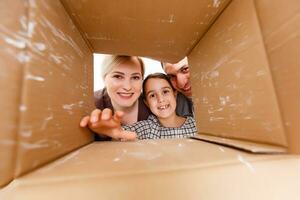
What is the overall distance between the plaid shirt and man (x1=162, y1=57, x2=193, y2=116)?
81mm

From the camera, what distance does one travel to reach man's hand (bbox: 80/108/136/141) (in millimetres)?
511

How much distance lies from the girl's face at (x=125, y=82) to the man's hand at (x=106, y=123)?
0.35 m

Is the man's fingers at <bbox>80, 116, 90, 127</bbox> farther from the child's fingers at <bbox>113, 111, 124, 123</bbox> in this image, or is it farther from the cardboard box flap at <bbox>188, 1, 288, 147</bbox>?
the cardboard box flap at <bbox>188, 1, 288, 147</bbox>

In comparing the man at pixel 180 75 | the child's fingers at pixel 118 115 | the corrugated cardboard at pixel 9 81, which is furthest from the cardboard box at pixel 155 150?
the man at pixel 180 75

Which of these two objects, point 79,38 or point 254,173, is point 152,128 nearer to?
point 79,38

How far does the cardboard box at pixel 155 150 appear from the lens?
0.72 feet

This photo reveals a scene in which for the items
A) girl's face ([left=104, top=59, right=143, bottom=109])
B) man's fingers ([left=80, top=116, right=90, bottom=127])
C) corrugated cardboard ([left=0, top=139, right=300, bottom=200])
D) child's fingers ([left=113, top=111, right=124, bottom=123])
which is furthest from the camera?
girl's face ([left=104, top=59, right=143, bottom=109])

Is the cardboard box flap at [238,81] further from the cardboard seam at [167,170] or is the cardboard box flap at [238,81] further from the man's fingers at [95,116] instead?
the man's fingers at [95,116]

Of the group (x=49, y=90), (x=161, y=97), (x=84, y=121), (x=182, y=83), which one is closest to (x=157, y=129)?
(x=161, y=97)

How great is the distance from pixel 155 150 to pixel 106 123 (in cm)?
30

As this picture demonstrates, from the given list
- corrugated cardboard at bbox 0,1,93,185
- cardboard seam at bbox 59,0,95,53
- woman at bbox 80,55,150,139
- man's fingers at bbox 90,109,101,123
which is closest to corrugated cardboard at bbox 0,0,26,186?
corrugated cardboard at bbox 0,1,93,185

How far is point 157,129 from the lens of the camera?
1054 millimetres

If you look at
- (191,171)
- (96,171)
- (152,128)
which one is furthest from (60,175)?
(152,128)

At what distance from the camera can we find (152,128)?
3.45ft
